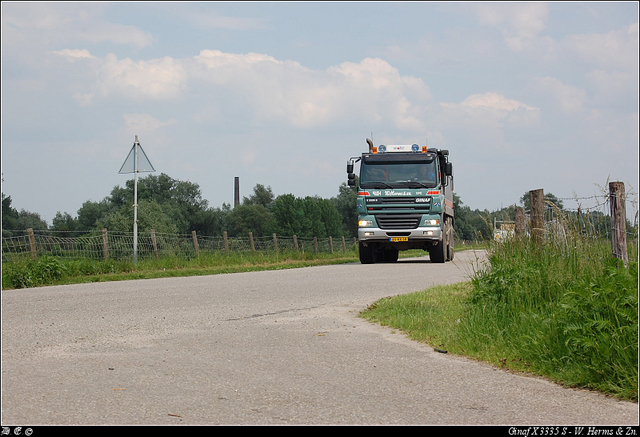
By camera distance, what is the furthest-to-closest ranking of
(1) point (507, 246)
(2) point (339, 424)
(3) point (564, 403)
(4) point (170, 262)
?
(4) point (170, 262) → (1) point (507, 246) → (3) point (564, 403) → (2) point (339, 424)

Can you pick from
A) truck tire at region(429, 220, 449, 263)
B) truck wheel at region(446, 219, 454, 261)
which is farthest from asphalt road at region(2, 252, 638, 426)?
truck wheel at region(446, 219, 454, 261)

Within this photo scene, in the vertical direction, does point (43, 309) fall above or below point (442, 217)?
below

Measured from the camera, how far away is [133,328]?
809cm

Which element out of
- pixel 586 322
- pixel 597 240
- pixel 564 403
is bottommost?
pixel 564 403

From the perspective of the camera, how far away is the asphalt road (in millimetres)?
4344

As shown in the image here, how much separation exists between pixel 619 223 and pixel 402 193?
48.0ft

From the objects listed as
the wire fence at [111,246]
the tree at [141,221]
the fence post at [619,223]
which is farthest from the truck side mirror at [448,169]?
the tree at [141,221]

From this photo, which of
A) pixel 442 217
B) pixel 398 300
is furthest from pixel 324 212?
pixel 398 300

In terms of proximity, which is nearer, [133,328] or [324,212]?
[133,328]

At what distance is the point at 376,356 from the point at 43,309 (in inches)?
237

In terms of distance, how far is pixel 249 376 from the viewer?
5465 mm

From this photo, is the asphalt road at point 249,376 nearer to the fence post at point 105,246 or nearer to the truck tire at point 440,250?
the fence post at point 105,246

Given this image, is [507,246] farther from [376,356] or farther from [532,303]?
[376,356]

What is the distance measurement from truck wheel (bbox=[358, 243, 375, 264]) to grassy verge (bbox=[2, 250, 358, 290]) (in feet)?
7.49
